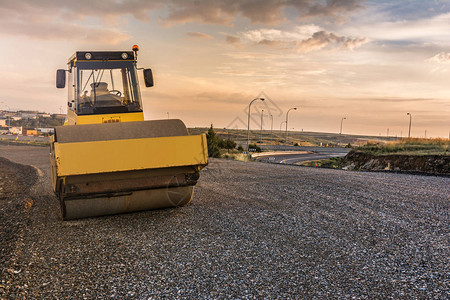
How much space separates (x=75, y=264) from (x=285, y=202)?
597 cm

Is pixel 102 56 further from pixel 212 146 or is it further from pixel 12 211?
pixel 212 146

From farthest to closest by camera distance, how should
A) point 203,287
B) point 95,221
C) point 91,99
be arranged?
1. point 91,99
2. point 95,221
3. point 203,287

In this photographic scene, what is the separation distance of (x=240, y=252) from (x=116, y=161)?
2804 mm

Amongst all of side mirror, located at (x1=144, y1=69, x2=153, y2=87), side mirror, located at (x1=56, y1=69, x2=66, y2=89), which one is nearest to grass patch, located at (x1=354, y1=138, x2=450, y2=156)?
side mirror, located at (x1=144, y1=69, x2=153, y2=87)

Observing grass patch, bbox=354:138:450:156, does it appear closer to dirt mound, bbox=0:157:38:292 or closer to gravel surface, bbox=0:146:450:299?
gravel surface, bbox=0:146:450:299

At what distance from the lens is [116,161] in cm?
667

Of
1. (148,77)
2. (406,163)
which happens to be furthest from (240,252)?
(406,163)

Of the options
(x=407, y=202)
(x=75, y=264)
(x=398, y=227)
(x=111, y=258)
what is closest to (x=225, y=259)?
(x=111, y=258)

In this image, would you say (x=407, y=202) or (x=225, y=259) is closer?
(x=225, y=259)

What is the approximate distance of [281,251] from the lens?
5898mm

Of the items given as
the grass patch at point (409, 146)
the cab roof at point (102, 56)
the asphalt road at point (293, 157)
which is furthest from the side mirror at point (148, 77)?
the asphalt road at point (293, 157)

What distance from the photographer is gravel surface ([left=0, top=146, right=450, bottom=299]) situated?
4.62 m

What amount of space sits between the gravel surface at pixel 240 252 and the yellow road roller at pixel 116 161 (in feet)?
Answer: 1.56

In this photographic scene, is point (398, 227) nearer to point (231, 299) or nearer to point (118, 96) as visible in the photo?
point (231, 299)
